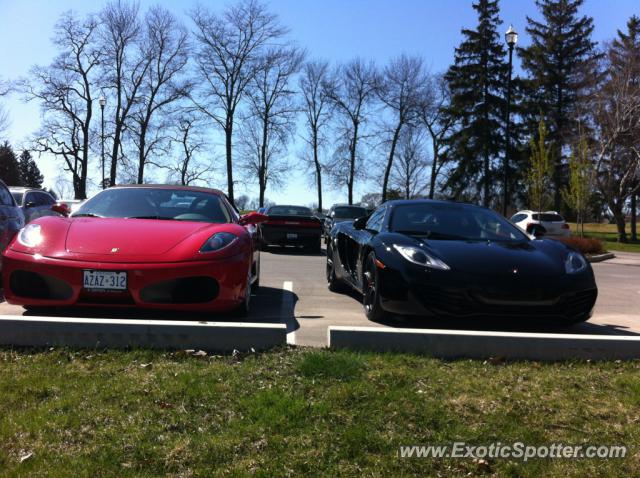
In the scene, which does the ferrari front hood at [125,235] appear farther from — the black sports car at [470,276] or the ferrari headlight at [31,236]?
the black sports car at [470,276]

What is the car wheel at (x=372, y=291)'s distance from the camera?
486 cm

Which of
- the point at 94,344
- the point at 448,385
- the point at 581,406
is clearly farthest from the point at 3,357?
the point at 581,406

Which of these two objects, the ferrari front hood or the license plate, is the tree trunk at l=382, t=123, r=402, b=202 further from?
the license plate

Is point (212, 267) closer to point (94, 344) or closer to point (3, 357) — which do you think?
point (94, 344)

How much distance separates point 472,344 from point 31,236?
144 inches

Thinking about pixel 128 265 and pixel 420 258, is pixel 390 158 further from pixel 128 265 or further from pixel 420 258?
pixel 128 265

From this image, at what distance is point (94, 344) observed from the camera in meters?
3.71

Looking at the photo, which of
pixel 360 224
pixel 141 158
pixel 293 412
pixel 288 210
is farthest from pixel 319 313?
pixel 141 158

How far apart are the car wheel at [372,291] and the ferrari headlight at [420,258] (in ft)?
1.01

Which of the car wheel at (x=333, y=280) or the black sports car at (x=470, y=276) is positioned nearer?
the black sports car at (x=470, y=276)

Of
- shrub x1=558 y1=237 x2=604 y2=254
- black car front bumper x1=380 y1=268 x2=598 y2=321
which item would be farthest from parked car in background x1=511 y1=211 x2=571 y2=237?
black car front bumper x1=380 y1=268 x2=598 y2=321

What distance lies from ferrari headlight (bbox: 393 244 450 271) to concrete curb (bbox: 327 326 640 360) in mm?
836

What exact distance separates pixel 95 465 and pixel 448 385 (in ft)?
6.36

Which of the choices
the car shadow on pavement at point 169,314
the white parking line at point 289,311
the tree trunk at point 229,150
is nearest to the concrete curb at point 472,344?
the white parking line at point 289,311
